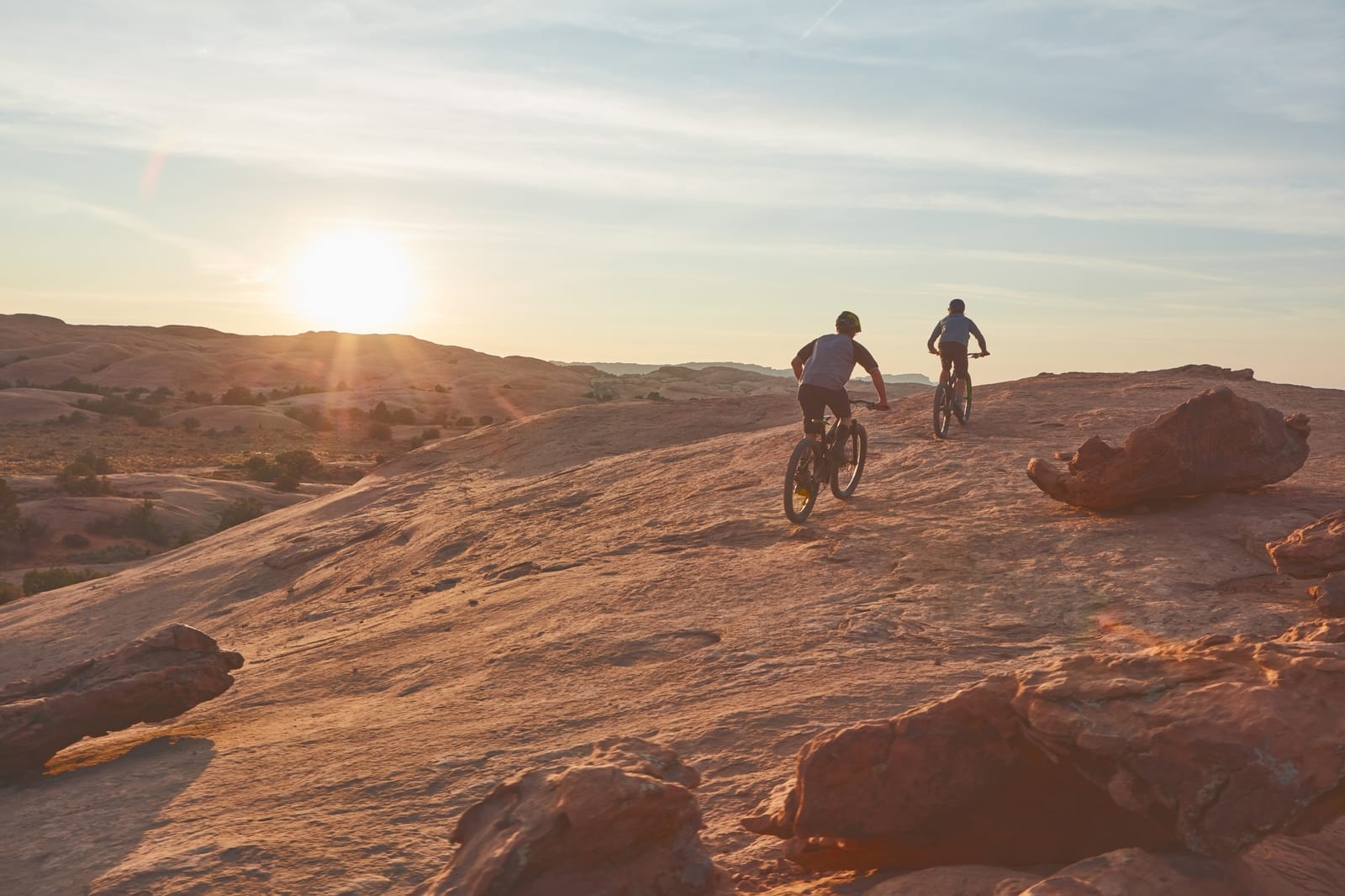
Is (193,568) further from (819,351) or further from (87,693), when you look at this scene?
(819,351)

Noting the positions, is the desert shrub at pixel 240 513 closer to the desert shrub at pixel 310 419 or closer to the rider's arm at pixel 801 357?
the rider's arm at pixel 801 357

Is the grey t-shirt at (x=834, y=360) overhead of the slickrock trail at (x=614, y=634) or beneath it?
overhead

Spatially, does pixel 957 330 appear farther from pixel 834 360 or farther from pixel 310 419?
pixel 310 419

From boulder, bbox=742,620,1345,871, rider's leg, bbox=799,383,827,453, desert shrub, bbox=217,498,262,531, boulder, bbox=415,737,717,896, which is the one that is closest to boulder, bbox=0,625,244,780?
boulder, bbox=415,737,717,896

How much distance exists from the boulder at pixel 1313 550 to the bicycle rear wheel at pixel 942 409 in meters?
6.62

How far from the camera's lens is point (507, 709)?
6.69 meters

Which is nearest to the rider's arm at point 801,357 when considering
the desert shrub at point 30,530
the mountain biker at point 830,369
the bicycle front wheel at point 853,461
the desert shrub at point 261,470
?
the mountain biker at point 830,369

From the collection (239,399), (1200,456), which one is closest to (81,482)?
(1200,456)

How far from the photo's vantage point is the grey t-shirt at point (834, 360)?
35.7ft

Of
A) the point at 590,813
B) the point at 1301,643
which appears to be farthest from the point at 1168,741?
the point at 590,813

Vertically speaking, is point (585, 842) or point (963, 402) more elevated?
point (963, 402)

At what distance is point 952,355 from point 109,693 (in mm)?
11057

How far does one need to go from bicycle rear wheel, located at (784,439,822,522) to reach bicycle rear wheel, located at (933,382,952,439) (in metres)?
3.90

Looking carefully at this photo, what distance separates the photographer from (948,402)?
14.6 m
